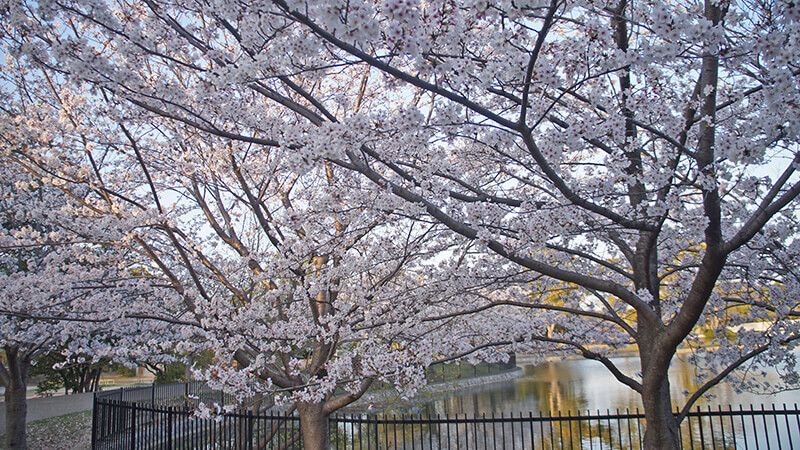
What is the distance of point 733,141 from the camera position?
3.00m

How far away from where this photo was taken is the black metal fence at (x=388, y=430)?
229 inches

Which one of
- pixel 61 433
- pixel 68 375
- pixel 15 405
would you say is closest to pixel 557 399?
pixel 61 433

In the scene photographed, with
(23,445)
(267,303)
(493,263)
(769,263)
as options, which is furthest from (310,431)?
(23,445)

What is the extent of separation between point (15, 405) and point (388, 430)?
24.5 feet

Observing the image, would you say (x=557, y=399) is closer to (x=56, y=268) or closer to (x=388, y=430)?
(x=388, y=430)

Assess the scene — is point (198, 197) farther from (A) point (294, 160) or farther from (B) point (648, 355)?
(B) point (648, 355)

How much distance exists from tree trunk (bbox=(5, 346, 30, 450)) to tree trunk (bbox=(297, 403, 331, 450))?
7048mm

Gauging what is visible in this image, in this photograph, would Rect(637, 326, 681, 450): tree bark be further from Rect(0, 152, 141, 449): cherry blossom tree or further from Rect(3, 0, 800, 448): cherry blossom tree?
Rect(0, 152, 141, 449): cherry blossom tree

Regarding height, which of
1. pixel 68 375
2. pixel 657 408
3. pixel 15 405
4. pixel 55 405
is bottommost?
pixel 55 405

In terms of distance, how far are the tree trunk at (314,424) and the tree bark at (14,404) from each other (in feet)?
23.1

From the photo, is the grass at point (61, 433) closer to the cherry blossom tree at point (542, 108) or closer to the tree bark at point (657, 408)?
the cherry blossom tree at point (542, 108)

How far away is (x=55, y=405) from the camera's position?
52.7 ft

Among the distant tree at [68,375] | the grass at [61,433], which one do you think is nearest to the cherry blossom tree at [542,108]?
the grass at [61,433]

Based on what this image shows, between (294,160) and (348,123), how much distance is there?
0.43m
